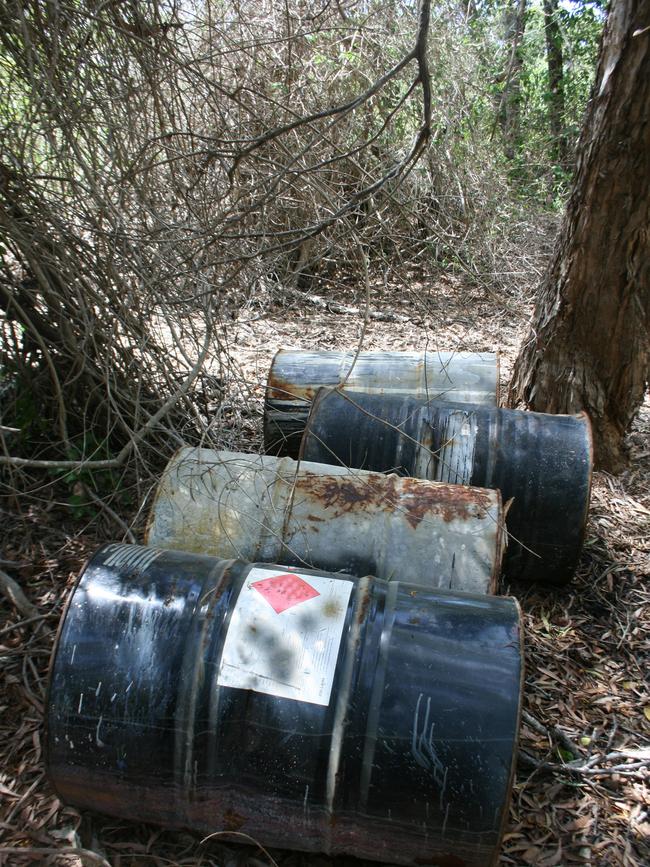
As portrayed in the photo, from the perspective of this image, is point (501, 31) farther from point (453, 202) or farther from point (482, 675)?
point (482, 675)

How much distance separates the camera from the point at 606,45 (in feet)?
11.4

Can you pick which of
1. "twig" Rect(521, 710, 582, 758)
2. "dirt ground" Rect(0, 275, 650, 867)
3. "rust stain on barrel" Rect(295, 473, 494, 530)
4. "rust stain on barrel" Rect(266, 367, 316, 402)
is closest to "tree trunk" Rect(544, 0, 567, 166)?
"dirt ground" Rect(0, 275, 650, 867)

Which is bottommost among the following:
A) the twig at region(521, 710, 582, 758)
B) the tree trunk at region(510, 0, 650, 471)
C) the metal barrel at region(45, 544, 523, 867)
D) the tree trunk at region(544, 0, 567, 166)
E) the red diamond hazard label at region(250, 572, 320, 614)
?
the twig at region(521, 710, 582, 758)

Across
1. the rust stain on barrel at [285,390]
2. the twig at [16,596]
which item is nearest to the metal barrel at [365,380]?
the rust stain on barrel at [285,390]

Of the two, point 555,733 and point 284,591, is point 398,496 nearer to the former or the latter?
point 284,591

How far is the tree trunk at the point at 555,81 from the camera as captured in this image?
10.5 meters

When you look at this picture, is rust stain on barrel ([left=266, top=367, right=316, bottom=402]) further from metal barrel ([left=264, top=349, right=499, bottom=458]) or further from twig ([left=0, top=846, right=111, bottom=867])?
twig ([left=0, top=846, right=111, bottom=867])

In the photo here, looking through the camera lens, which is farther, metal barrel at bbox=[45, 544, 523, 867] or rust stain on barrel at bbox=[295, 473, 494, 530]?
rust stain on barrel at bbox=[295, 473, 494, 530]

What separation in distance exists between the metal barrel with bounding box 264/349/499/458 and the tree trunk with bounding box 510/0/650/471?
1.27ft

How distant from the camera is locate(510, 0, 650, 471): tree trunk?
343 centimetres

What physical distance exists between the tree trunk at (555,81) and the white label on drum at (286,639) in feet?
32.9

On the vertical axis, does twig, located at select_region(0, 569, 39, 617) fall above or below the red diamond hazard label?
below

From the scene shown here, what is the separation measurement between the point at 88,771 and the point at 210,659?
0.42 meters

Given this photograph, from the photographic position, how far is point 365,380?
3994 millimetres
